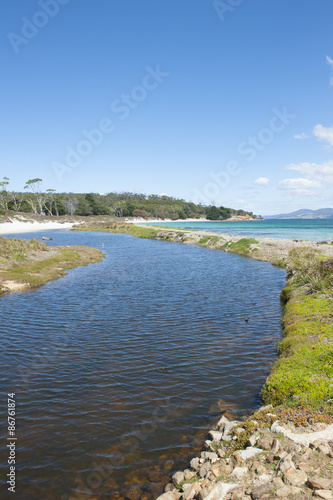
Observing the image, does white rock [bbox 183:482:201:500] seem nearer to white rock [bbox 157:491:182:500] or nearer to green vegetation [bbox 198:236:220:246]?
white rock [bbox 157:491:182:500]

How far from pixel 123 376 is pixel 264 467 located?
781 centimetres

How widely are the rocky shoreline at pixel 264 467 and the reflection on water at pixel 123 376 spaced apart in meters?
1.11

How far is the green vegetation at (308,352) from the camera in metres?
10.0

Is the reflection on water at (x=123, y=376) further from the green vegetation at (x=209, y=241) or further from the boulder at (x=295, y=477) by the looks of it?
the green vegetation at (x=209, y=241)

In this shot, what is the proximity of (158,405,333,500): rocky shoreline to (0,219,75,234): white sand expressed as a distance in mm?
124178

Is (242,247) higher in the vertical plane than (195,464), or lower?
higher

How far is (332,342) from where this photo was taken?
13.2m

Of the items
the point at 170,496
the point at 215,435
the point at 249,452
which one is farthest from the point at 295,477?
the point at 215,435

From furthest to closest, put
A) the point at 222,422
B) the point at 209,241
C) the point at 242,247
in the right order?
the point at 209,241, the point at 242,247, the point at 222,422

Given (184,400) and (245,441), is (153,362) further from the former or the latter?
(245,441)

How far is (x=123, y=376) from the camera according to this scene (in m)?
Result: 13.5

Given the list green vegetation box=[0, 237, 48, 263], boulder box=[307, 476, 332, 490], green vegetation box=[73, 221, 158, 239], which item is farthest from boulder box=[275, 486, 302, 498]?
green vegetation box=[73, 221, 158, 239]

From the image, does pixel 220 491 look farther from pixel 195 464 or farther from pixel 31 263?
pixel 31 263

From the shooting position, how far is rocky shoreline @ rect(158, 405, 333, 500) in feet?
20.4
